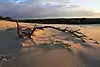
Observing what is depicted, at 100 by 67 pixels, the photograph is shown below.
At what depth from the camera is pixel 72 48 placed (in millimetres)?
3623

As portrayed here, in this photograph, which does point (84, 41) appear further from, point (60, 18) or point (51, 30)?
point (60, 18)

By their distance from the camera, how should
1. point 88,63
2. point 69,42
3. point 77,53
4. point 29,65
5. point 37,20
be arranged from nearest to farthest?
point 29,65 → point 88,63 → point 77,53 → point 69,42 → point 37,20

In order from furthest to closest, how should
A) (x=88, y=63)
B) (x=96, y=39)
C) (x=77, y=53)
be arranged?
1. (x=96, y=39)
2. (x=77, y=53)
3. (x=88, y=63)

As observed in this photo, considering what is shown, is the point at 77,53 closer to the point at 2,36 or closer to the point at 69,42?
the point at 69,42

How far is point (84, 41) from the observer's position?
4051mm

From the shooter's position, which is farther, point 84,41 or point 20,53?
point 84,41

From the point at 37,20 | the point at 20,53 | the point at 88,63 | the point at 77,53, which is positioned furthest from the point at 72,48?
the point at 37,20

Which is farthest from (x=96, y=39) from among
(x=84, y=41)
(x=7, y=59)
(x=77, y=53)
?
(x=7, y=59)

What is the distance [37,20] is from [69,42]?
421cm

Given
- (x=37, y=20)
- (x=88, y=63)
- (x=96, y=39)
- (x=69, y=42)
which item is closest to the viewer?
(x=88, y=63)

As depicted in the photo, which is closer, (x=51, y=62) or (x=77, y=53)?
(x=51, y=62)

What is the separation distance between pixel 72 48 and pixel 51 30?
1.12 metres

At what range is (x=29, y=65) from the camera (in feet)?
9.89

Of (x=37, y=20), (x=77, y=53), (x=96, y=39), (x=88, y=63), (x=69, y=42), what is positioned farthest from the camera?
(x=37, y=20)
